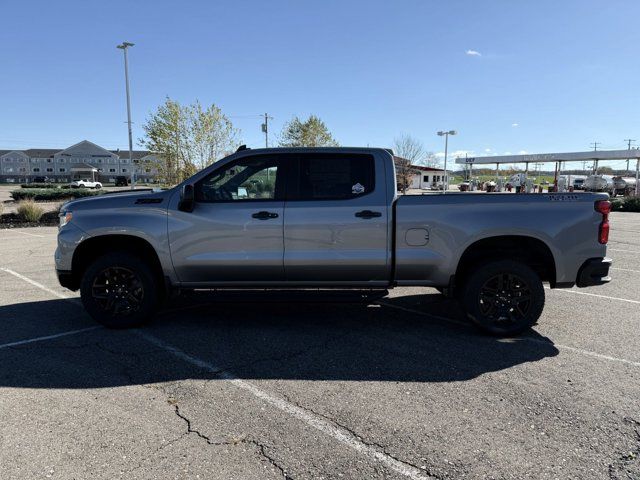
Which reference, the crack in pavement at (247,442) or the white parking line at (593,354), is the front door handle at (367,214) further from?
the crack in pavement at (247,442)

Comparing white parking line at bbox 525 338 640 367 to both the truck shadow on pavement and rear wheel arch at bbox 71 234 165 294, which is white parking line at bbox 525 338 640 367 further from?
rear wheel arch at bbox 71 234 165 294

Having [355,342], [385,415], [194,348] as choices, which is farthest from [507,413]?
[194,348]

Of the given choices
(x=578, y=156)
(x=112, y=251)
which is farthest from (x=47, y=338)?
(x=578, y=156)

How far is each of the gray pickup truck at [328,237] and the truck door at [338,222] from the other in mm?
11

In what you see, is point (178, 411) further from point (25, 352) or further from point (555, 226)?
point (555, 226)

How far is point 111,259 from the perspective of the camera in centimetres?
522

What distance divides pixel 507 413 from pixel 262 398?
1.87 m

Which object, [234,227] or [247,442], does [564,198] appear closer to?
[234,227]

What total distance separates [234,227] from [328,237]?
1.03m

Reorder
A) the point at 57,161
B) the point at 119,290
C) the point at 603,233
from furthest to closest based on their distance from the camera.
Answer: the point at 57,161 → the point at 119,290 → the point at 603,233

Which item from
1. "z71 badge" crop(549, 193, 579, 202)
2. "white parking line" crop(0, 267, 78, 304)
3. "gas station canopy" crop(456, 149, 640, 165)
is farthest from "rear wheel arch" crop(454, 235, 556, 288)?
"gas station canopy" crop(456, 149, 640, 165)

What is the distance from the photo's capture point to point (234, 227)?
5.10 m

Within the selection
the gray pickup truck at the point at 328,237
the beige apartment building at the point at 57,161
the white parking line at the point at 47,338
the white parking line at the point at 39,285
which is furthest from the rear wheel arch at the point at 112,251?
the beige apartment building at the point at 57,161

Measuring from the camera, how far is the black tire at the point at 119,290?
17.1 feet
